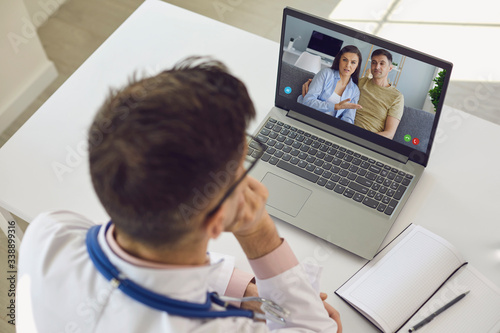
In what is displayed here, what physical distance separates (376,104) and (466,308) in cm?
48

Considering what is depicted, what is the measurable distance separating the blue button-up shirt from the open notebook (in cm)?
34

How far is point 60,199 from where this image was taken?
1228 mm

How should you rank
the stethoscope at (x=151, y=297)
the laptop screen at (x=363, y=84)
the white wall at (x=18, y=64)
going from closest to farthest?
the stethoscope at (x=151, y=297) < the laptop screen at (x=363, y=84) < the white wall at (x=18, y=64)

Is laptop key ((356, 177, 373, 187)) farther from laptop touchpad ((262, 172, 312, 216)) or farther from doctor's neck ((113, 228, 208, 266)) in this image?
doctor's neck ((113, 228, 208, 266))

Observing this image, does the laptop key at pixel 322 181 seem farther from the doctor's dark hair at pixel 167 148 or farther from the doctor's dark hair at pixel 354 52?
the doctor's dark hair at pixel 167 148

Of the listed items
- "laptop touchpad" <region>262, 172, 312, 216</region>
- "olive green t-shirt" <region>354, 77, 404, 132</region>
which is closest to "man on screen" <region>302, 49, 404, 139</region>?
"olive green t-shirt" <region>354, 77, 404, 132</region>

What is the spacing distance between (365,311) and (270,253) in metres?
0.23

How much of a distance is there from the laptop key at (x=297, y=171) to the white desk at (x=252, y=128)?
0.13 metres

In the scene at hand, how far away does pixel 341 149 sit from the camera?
1.29 meters

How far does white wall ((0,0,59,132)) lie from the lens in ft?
7.44

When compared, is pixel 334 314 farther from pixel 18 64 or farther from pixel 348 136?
pixel 18 64

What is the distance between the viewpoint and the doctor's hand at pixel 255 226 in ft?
2.98

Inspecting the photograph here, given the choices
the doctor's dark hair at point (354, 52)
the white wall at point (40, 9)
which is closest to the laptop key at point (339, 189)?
the doctor's dark hair at point (354, 52)

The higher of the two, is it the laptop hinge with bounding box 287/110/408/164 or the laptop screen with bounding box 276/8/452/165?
the laptop screen with bounding box 276/8/452/165
